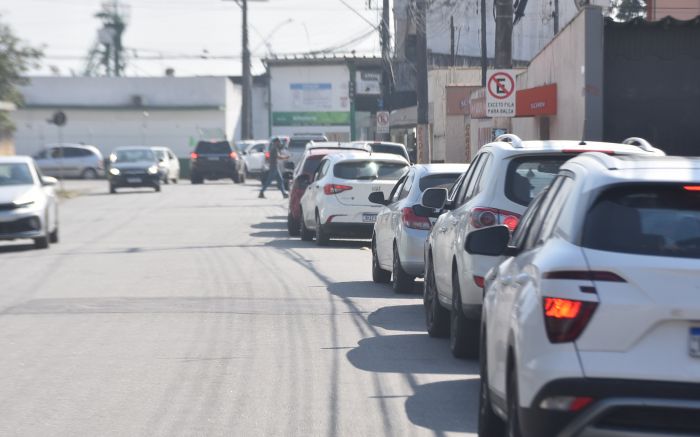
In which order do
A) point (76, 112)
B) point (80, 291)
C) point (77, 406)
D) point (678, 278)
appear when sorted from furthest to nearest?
1. point (76, 112)
2. point (80, 291)
3. point (77, 406)
4. point (678, 278)

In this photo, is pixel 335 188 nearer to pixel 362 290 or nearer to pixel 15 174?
pixel 15 174

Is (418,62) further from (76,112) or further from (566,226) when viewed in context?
(76,112)

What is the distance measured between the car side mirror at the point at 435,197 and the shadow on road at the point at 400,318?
1187 millimetres

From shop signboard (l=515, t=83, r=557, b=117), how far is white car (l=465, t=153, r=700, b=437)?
2030cm

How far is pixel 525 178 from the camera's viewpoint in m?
10.0

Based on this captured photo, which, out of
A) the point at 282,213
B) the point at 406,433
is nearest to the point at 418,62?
the point at 282,213

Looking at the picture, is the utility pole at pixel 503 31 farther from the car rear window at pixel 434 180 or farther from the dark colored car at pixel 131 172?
the dark colored car at pixel 131 172

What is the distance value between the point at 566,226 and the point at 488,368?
56.8 inches

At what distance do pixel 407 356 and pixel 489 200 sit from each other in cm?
148

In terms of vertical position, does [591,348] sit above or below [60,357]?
above

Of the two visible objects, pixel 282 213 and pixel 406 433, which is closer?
pixel 406 433

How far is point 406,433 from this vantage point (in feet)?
24.6

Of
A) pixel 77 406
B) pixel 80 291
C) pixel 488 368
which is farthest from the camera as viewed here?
pixel 80 291

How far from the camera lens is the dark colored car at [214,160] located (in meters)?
54.8
